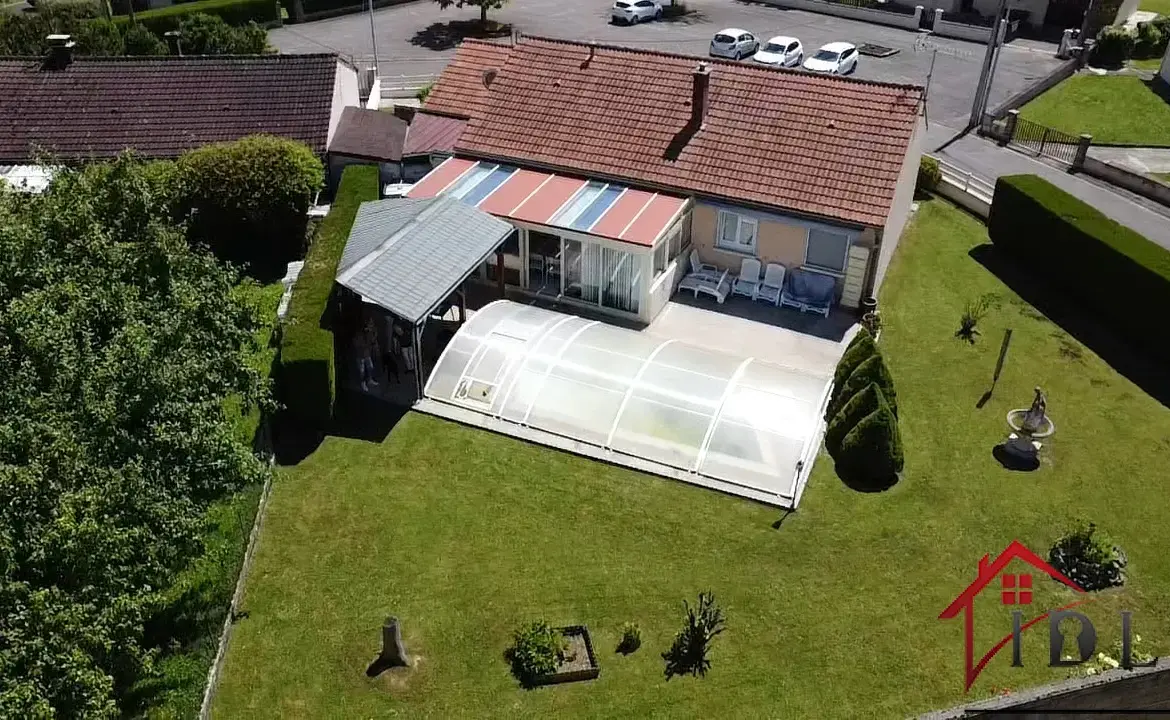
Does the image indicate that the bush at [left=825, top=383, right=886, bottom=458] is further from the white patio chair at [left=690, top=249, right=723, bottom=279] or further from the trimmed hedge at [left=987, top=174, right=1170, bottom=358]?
the trimmed hedge at [left=987, top=174, right=1170, bottom=358]

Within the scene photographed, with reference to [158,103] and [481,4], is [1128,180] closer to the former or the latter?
[481,4]

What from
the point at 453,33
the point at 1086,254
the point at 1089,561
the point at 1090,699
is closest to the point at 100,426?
the point at 1090,699

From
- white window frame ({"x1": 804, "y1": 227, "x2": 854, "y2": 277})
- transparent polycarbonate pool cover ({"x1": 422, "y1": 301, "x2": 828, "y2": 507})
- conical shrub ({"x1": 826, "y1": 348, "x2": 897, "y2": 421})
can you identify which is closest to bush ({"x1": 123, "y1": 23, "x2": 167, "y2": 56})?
transparent polycarbonate pool cover ({"x1": 422, "y1": 301, "x2": 828, "y2": 507})

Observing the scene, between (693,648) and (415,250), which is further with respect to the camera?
(415,250)

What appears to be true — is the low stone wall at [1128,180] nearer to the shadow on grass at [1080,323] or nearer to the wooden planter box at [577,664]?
the shadow on grass at [1080,323]

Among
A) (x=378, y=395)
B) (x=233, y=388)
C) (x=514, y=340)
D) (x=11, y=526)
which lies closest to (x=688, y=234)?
(x=514, y=340)
